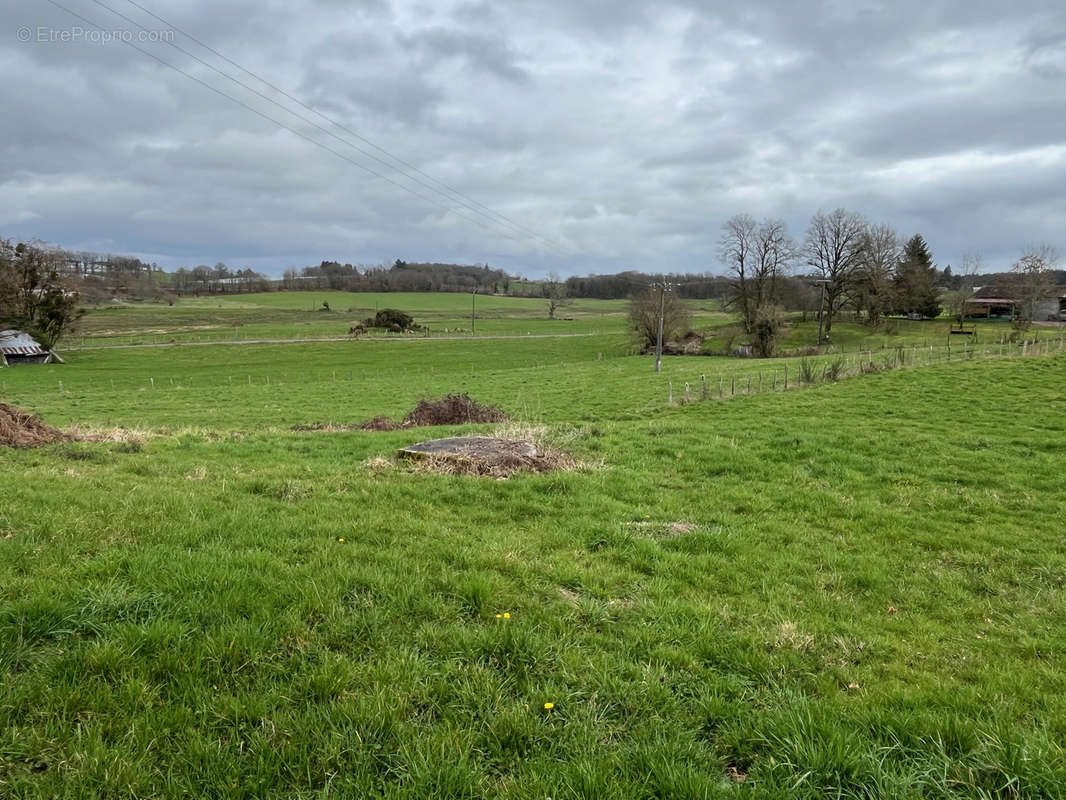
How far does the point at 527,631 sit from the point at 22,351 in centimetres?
7585

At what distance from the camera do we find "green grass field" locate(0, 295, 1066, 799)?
2965 millimetres

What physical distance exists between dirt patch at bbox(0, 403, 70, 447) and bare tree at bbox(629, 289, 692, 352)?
58.3 m

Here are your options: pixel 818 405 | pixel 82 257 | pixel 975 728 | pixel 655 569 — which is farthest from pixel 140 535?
pixel 82 257

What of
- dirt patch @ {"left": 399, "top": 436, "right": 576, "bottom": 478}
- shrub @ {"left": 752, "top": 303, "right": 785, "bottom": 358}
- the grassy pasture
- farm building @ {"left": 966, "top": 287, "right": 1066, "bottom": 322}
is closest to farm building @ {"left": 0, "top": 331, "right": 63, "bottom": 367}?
the grassy pasture

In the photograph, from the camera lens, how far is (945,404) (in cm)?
1944

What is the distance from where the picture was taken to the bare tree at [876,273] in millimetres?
73688

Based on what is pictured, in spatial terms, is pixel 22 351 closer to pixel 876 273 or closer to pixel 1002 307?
pixel 876 273

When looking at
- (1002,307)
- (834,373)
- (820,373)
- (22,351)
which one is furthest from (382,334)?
(1002,307)

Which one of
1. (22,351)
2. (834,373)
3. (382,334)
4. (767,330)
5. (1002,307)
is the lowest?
(22,351)

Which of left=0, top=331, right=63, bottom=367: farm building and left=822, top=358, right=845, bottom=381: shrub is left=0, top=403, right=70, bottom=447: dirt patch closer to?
left=822, top=358, right=845, bottom=381: shrub

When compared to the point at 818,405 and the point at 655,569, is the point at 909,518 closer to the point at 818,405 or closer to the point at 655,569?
the point at 655,569

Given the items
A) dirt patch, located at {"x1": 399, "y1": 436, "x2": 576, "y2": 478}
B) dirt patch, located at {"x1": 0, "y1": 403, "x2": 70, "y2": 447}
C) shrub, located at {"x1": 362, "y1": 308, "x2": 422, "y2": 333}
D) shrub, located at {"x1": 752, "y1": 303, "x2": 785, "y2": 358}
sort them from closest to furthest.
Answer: dirt patch, located at {"x1": 399, "y1": 436, "x2": 576, "y2": 478} < dirt patch, located at {"x1": 0, "y1": 403, "x2": 70, "y2": 447} < shrub, located at {"x1": 752, "y1": 303, "x2": 785, "y2": 358} < shrub, located at {"x1": 362, "y1": 308, "x2": 422, "y2": 333}

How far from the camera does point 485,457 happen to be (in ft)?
32.9

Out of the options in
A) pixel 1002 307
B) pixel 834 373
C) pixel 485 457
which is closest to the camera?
pixel 485 457
